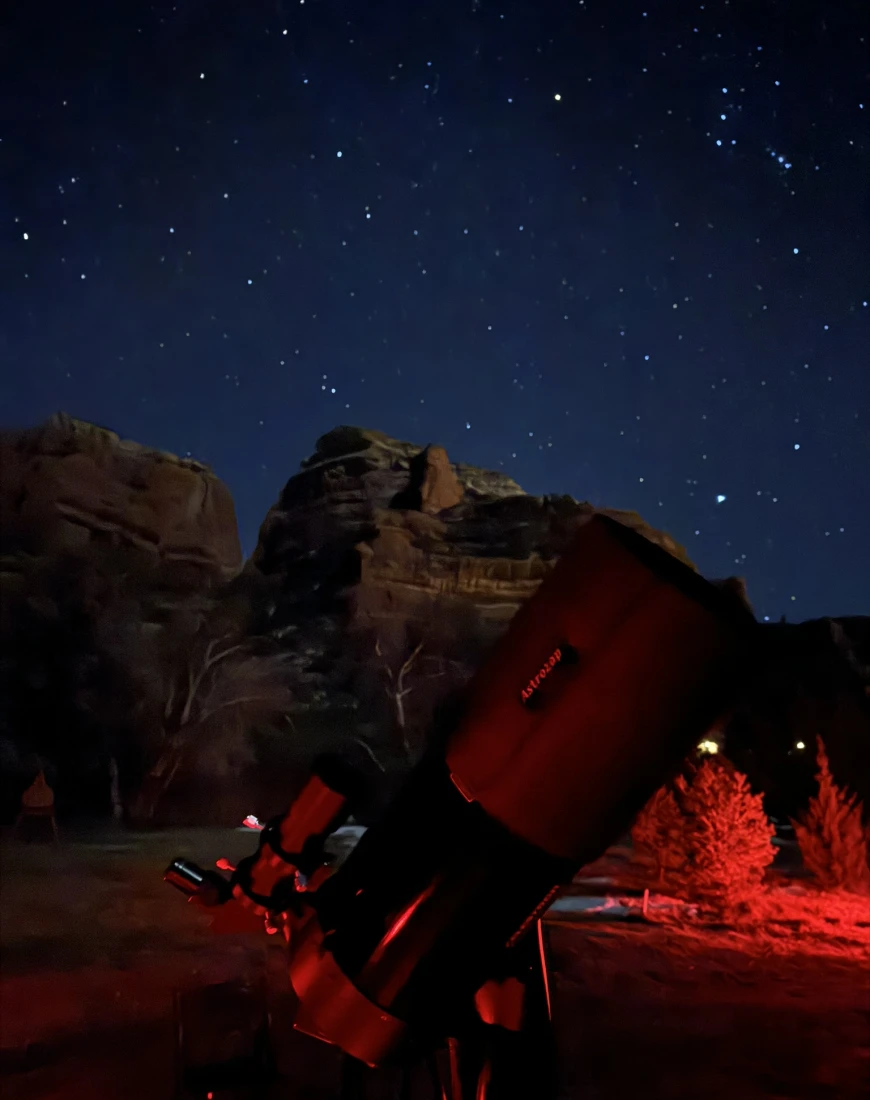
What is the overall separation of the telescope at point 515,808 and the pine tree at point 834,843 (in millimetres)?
10934

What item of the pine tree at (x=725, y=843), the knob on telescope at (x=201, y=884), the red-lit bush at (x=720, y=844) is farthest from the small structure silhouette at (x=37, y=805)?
the knob on telescope at (x=201, y=884)

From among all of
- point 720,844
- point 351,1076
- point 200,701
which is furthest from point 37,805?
point 351,1076

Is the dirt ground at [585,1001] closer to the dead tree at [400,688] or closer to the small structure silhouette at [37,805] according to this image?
the small structure silhouette at [37,805]

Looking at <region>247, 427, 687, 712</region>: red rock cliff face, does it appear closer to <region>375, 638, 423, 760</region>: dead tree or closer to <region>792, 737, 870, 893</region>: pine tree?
<region>375, 638, 423, 760</region>: dead tree

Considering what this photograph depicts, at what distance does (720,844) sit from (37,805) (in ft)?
44.7

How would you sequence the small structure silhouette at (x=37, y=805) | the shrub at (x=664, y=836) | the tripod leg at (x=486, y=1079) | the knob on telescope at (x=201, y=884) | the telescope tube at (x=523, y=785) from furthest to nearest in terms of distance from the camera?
the small structure silhouette at (x=37, y=805) → the shrub at (x=664, y=836) → the knob on telescope at (x=201, y=884) → the tripod leg at (x=486, y=1079) → the telescope tube at (x=523, y=785)

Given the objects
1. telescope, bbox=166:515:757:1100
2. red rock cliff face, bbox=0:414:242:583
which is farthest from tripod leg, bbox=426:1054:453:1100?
red rock cliff face, bbox=0:414:242:583

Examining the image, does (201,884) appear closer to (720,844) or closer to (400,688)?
(720,844)

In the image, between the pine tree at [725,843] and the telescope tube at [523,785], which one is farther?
the pine tree at [725,843]

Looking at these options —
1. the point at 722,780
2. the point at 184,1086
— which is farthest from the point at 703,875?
the point at 184,1086

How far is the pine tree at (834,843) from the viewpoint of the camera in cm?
1111

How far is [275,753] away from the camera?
2675cm

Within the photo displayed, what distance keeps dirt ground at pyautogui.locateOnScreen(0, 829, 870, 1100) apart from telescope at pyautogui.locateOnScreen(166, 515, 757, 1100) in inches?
91.6

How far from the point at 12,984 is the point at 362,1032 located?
23.9 ft
